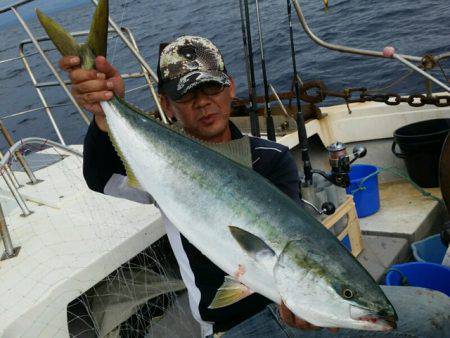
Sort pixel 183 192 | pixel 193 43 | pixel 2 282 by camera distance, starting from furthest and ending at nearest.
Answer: pixel 2 282
pixel 193 43
pixel 183 192

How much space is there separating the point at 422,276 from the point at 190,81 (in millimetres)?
2194

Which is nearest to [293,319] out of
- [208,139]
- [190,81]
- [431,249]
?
[208,139]

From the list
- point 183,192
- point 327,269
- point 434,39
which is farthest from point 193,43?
point 434,39

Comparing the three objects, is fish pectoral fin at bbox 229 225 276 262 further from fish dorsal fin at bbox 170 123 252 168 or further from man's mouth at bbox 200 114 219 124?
man's mouth at bbox 200 114 219 124

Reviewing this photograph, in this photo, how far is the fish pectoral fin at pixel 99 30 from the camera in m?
1.80

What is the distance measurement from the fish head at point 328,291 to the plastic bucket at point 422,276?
71.0 inches

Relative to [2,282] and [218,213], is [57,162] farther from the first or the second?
[218,213]

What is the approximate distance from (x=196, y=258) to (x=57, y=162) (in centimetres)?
326

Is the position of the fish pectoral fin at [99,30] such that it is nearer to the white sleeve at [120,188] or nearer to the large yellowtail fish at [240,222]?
the large yellowtail fish at [240,222]

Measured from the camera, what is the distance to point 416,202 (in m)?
4.58

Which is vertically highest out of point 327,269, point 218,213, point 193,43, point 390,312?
point 193,43

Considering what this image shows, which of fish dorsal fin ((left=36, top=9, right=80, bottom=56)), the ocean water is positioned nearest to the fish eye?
fish dorsal fin ((left=36, top=9, right=80, bottom=56))

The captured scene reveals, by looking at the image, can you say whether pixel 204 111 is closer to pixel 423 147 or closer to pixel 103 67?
pixel 103 67

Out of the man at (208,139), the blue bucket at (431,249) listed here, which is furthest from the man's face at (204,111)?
the blue bucket at (431,249)
